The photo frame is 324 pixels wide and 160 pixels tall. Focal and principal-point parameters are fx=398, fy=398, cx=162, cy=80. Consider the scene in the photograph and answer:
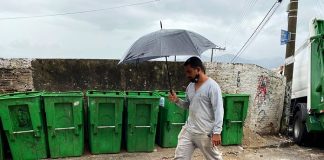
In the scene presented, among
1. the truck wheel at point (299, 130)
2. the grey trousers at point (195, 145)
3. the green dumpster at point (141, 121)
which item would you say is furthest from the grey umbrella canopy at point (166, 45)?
the truck wheel at point (299, 130)

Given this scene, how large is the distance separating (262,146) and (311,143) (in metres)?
1.73

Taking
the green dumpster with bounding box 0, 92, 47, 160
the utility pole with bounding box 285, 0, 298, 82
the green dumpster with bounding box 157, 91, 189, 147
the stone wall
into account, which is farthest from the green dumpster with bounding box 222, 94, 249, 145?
the stone wall

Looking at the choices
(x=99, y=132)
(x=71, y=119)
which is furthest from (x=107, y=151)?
(x=71, y=119)

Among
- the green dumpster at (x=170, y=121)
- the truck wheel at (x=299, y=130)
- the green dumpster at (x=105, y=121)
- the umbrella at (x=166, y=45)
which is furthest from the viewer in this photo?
the truck wheel at (x=299, y=130)

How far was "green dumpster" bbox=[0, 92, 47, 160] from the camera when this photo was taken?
21.9 ft

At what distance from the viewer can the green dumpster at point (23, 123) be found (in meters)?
6.67

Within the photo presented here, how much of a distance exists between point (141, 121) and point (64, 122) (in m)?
1.42

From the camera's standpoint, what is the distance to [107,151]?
7488 millimetres

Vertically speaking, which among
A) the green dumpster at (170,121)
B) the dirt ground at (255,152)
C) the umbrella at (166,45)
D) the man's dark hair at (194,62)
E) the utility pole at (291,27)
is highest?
the utility pole at (291,27)

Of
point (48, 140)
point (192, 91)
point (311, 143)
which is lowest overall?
point (311, 143)

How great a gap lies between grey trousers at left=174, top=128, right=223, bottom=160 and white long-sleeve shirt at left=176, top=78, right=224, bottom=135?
0.26 ft

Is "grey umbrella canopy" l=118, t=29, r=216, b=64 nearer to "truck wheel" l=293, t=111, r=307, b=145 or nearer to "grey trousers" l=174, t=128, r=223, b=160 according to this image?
"grey trousers" l=174, t=128, r=223, b=160

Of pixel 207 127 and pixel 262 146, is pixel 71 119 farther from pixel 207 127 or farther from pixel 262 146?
pixel 262 146

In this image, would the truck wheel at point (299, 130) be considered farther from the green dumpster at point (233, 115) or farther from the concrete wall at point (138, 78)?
the green dumpster at point (233, 115)
